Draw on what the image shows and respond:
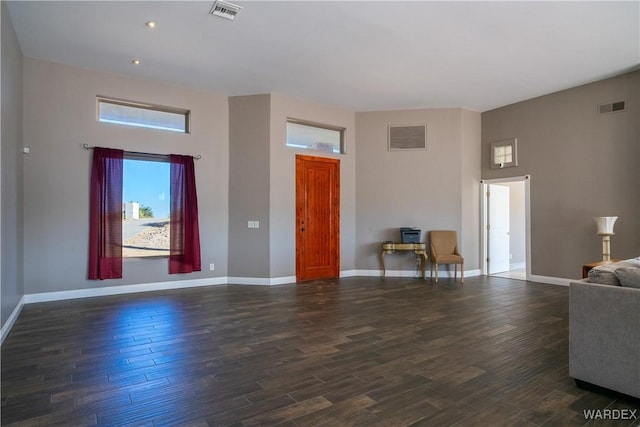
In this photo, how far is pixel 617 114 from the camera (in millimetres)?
5598

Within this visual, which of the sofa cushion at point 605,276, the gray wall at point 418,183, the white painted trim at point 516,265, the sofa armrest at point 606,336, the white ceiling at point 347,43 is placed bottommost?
the white painted trim at point 516,265

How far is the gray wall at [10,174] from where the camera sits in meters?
3.58

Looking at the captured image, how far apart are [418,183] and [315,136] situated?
235 centimetres

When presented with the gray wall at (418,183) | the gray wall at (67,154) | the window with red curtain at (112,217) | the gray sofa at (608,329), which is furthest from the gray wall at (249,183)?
the gray sofa at (608,329)

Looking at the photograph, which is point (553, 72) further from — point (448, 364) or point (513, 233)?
point (448, 364)

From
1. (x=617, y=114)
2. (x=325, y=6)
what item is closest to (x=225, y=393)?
(x=325, y=6)

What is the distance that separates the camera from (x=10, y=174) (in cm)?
393

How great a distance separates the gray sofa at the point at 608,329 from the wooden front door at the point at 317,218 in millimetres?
4809

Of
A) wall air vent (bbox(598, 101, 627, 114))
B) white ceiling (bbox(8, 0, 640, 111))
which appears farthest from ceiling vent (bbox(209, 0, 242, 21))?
wall air vent (bbox(598, 101, 627, 114))

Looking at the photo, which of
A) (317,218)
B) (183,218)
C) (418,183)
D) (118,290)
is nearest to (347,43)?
(317,218)

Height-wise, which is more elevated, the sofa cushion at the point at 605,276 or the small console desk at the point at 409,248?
the sofa cushion at the point at 605,276

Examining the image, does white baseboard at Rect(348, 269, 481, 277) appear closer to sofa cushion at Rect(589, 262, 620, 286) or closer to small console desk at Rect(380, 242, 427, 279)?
small console desk at Rect(380, 242, 427, 279)

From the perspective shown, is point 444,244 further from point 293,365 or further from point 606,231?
point 293,365

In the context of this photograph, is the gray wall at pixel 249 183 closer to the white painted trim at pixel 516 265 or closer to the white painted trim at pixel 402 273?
the white painted trim at pixel 402 273
